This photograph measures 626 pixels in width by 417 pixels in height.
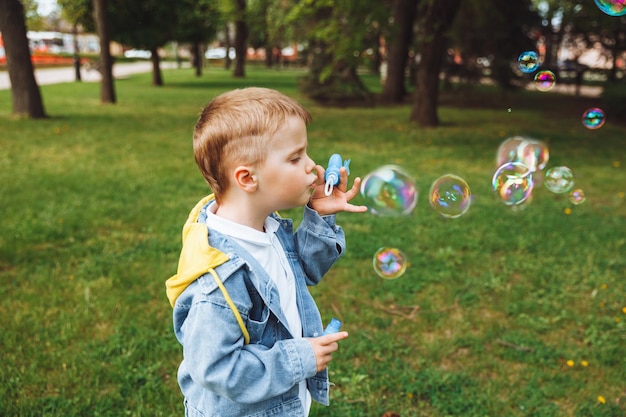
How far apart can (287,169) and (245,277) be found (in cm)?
35

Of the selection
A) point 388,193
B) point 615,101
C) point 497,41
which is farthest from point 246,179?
point 497,41

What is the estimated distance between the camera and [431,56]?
12266 millimetres

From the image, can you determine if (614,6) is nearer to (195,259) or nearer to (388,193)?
(388,193)

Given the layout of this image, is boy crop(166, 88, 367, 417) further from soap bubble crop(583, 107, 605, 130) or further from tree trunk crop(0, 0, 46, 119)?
tree trunk crop(0, 0, 46, 119)

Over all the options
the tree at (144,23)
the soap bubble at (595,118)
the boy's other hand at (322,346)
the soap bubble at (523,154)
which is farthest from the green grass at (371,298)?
the tree at (144,23)

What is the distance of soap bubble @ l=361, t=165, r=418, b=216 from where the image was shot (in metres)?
3.19

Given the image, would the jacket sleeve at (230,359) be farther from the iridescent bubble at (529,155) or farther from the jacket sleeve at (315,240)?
the iridescent bubble at (529,155)

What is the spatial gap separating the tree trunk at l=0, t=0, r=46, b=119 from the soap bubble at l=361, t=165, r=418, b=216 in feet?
38.1

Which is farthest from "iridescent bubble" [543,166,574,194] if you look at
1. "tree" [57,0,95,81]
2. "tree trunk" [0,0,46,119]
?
"tree" [57,0,95,81]

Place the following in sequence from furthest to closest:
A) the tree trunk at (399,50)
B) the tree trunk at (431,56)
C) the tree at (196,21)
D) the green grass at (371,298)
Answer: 1. the tree at (196,21)
2. the tree trunk at (399,50)
3. the tree trunk at (431,56)
4. the green grass at (371,298)

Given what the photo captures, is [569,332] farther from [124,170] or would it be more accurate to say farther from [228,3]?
[228,3]

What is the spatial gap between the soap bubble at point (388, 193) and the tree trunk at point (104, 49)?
→ 15063 millimetres

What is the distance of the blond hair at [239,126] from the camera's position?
1641 millimetres

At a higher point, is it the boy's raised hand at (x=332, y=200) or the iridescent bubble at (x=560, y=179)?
the boy's raised hand at (x=332, y=200)
